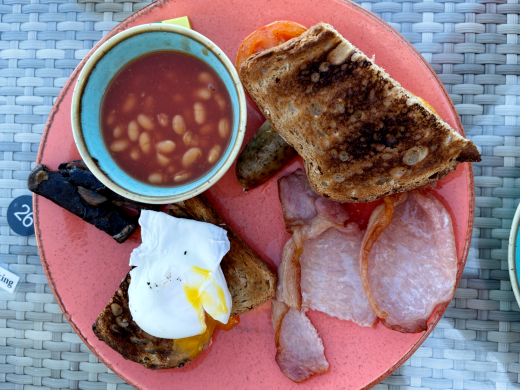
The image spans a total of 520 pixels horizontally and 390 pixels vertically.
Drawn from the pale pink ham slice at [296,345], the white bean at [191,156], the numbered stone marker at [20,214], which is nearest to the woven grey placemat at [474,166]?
the numbered stone marker at [20,214]

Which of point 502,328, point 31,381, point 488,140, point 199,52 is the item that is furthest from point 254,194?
point 31,381

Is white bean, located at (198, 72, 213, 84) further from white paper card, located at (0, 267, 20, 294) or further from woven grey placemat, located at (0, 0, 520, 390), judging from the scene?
white paper card, located at (0, 267, 20, 294)

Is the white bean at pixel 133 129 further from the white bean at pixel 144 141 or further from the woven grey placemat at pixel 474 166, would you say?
the woven grey placemat at pixel 474 166

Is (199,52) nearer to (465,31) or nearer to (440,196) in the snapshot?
(440,196)

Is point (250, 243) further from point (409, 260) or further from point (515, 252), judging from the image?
point (515, 252)

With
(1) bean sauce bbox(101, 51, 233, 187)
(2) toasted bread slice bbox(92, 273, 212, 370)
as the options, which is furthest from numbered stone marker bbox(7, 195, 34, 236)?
(1) bean sauce bbox(101, 51, 233, 187)

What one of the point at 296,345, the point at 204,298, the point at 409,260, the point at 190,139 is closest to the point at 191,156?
the point at 190,139
